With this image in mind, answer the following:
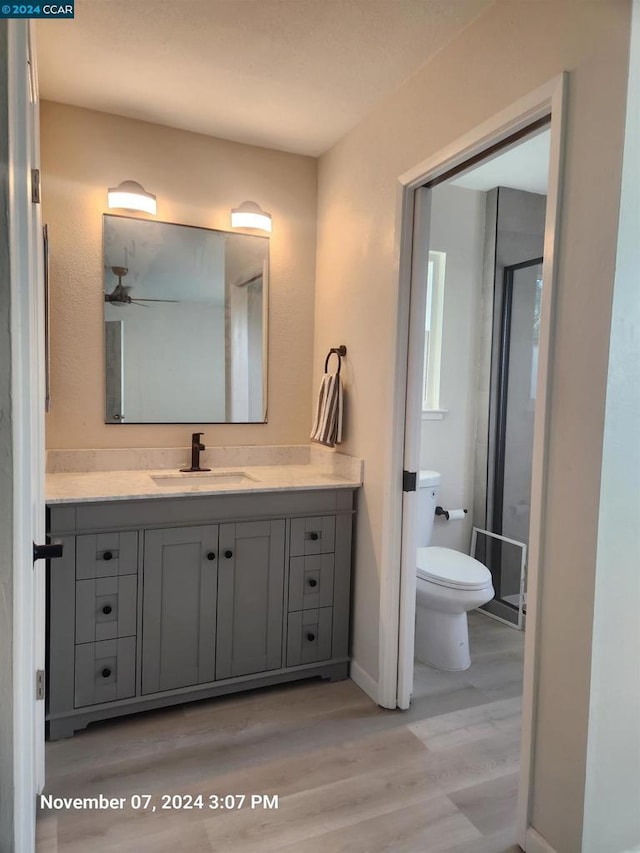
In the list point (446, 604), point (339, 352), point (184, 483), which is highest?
point (339, 352)

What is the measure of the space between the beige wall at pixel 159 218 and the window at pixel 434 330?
2.49 ft

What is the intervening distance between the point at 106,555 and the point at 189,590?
352mm

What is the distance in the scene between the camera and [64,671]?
1962 millimetres

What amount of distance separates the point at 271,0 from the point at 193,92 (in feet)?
2.15

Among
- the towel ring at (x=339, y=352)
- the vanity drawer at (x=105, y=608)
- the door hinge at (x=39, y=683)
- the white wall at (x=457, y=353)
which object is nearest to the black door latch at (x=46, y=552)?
the door hinge at (x=39, y=683)

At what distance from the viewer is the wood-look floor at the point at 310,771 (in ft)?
5.09

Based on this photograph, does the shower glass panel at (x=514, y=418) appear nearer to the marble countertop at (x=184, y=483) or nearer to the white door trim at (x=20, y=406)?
the marble countertop at (x=184, y=483)

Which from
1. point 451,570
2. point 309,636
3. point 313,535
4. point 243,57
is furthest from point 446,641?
point 243,57

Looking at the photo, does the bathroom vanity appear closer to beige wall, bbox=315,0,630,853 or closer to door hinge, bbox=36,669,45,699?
door hinge, bbox=36,669,45,699

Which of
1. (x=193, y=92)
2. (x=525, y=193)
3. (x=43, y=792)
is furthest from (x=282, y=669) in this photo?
(x=525, y=193)

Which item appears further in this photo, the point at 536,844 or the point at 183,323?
the point at 183,323

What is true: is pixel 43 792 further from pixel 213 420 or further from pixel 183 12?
pixel 183 12

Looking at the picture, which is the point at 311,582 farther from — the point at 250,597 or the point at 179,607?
the point at 179,607

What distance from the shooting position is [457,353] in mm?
3199
